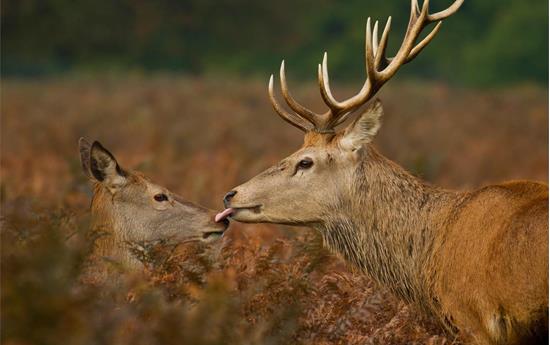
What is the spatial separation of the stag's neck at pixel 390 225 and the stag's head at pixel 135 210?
99 cm

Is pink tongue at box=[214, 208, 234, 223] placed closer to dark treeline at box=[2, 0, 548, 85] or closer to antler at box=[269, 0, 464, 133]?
antler at box=[269, 0, 464, 133]

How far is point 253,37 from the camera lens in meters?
43.9

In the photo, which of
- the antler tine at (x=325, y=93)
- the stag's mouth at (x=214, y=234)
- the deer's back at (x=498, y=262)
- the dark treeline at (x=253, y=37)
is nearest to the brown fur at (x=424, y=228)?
the deer's back at (x=498, y=262)

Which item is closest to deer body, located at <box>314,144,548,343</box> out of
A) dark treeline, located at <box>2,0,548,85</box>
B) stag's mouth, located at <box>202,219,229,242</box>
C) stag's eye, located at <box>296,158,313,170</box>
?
stag's eye, located at <box>296,158,313,170</box>

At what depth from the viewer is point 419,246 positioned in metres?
6.24

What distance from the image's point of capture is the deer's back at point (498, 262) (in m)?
5.43

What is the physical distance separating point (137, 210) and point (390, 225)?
5.59ft

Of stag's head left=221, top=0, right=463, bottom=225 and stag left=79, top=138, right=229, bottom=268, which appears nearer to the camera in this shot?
stag's head left=221, top=0, right=463, bottom=225

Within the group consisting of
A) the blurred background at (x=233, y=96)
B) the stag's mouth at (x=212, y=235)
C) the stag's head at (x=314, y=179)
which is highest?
the blurred background at (x=233, y=96)

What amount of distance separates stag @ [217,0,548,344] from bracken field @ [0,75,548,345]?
0.17 m

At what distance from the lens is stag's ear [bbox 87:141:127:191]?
7.18m

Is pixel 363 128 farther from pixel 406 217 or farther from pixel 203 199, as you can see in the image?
pixel 203 199

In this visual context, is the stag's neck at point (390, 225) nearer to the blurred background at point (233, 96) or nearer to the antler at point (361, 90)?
the blurred background at point (233, 96)

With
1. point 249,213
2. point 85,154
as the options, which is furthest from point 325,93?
point 85,154
